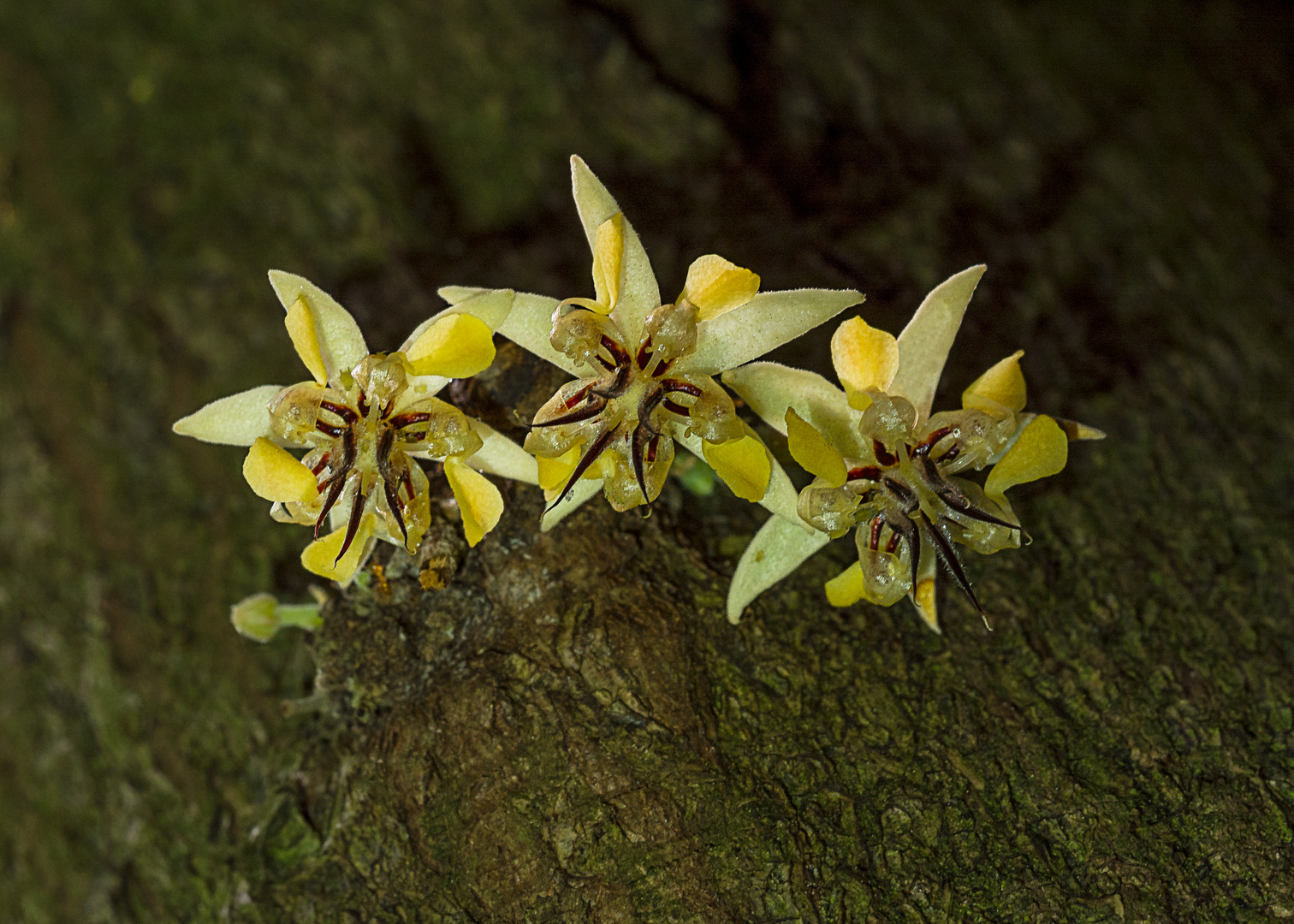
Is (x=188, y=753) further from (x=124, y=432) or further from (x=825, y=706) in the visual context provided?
(x=825, y=706)

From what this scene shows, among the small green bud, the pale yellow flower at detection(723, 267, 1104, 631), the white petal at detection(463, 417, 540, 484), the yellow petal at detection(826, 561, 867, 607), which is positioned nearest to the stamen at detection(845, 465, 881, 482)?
the pale yellow flower at detection(723, 267, 1104, 631)

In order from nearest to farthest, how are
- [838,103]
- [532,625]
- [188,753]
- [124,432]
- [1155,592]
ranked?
[532,625], [1155,592], [188,753], [124,432], [838,103]

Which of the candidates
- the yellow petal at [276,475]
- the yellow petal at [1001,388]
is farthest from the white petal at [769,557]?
the yellow petal at [276,475]

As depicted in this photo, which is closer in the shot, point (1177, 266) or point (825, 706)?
point (825, 706)

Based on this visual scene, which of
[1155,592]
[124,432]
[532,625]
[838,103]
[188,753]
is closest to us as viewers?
[532,625]

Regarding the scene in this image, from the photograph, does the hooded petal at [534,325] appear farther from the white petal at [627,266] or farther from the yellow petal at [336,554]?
the yellow petal at [336,554]

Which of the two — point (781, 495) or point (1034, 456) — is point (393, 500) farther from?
point (1034, 456)

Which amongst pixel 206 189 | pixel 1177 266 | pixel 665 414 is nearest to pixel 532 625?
pixel 665 414
